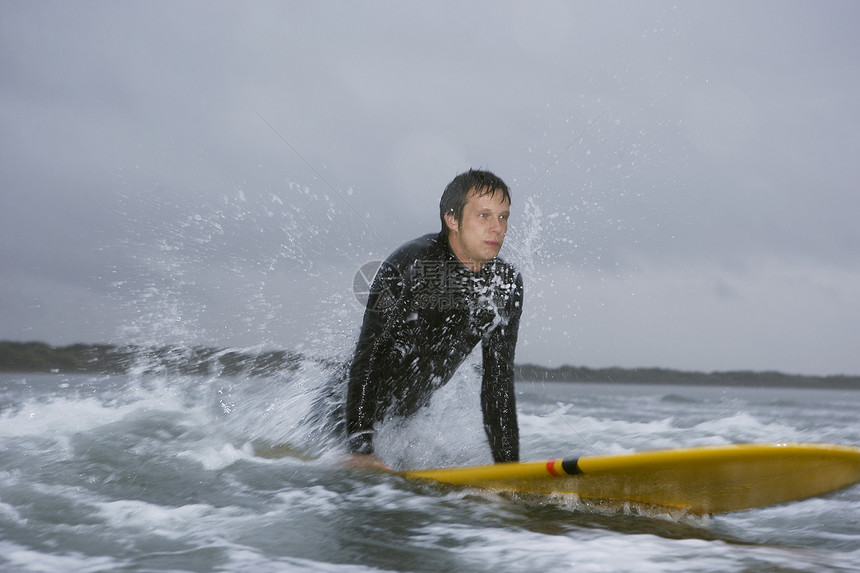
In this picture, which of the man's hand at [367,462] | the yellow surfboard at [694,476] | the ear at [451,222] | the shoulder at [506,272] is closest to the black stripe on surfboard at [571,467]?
the yellow surfboard at [694,476]

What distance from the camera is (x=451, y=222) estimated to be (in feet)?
12.6

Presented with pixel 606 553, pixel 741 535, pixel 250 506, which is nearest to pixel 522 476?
pixel 606 553

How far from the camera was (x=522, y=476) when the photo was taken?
328cm

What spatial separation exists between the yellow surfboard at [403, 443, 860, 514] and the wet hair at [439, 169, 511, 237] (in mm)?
1425

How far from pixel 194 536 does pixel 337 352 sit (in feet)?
6.67

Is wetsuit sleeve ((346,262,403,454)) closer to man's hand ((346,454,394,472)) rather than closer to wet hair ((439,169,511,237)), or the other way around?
man's hand ((346,454,394,472))

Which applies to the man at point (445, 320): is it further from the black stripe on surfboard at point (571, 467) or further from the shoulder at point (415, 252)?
the black stripe on surfboard at point (571, 467)

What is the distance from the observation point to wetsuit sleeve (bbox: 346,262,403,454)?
3.58 metres

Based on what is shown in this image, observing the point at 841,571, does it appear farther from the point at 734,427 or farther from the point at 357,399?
the point at 734,427

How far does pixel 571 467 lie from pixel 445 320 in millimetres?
1115

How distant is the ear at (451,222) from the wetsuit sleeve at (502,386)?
50 centimetres

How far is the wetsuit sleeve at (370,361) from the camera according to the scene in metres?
3.58

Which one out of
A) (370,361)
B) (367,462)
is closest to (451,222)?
(370,361)

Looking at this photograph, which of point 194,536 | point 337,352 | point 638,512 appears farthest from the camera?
point 337,352
